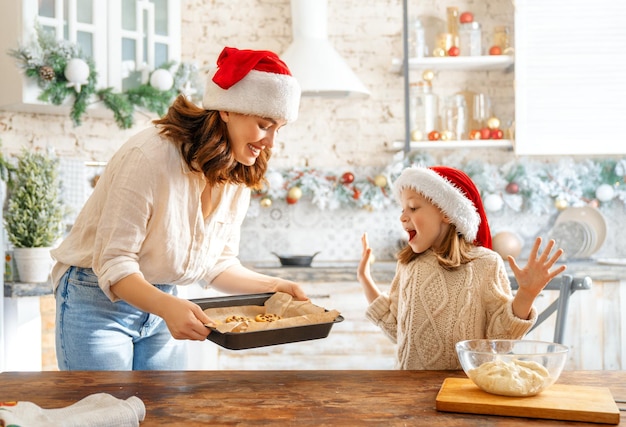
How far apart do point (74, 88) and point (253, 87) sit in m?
1.91

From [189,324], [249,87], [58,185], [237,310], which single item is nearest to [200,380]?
[189,324]

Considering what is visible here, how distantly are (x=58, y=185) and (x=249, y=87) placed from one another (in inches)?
81.8

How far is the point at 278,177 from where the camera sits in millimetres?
4434

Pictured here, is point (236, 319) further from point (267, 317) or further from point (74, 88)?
point (74, 88)

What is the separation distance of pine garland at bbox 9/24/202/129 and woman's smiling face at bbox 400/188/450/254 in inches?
77.6

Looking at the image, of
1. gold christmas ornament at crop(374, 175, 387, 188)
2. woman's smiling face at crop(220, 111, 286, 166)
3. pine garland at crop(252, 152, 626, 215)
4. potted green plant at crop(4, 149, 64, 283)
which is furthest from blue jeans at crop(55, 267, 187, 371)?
gold christmas ornament at crop(374, 175, 387, 188)

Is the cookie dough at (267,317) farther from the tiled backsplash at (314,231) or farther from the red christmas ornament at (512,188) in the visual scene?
the red christmas ornament at (512,188)

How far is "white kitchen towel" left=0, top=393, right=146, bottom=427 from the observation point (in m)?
1.29

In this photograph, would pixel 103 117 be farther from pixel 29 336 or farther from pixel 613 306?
pixel 613 306

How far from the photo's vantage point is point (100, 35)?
3.69 metres

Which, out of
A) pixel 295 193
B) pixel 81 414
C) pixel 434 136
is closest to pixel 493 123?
pixel 434 136

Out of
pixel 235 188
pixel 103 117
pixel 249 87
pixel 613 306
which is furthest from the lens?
pixel 103 117

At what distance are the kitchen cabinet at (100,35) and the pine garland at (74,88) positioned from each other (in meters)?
0.05

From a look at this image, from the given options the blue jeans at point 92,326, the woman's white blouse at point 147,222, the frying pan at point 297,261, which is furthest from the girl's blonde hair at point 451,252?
the frying pan at point 297,261
